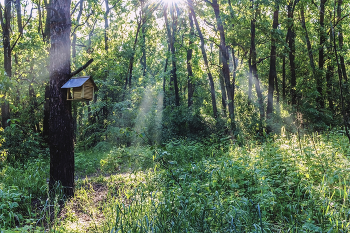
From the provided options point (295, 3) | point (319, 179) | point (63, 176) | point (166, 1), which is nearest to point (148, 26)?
point (166, 1)

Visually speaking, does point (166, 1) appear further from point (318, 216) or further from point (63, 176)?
point (318, 216)

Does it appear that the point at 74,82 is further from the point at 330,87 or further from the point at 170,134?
the point at 330,87

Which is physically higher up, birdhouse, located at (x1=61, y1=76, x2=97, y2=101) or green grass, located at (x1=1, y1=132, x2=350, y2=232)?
birdhouse, located at (x1=61, y1=76, x2=97, y2=101)

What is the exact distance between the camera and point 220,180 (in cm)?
463

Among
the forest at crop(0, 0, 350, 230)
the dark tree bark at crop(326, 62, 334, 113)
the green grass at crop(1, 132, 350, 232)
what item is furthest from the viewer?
the dark tree bark at crop(326, 62, 334, 113)

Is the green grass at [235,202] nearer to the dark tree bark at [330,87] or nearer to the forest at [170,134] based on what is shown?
the forest at [170,134]

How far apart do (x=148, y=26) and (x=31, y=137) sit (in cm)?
1262

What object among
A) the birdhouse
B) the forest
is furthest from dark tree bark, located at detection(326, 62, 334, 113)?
the birdhouse

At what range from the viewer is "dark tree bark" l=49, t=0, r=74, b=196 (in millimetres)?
5184

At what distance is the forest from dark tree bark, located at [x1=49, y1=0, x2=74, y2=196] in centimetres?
2

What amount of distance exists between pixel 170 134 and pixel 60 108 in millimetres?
9038

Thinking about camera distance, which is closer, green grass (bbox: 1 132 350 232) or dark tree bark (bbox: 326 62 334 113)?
green grass (bbox: 1 132 350 232)

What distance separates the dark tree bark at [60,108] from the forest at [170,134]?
0.07ft

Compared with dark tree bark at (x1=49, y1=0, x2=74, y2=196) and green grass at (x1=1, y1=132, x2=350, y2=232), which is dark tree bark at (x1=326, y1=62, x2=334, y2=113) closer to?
green grass at (x1=1, y1=132, x2=350, y2=232)
